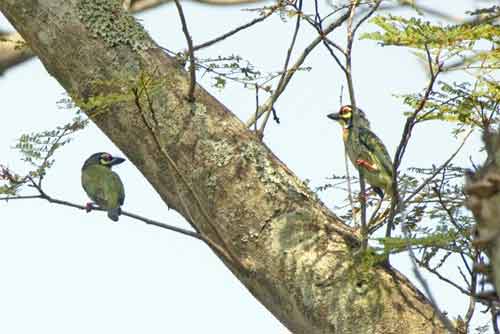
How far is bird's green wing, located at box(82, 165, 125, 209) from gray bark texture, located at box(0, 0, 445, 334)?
1860 millimetres

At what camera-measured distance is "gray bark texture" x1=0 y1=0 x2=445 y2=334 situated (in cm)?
298

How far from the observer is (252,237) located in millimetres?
3104

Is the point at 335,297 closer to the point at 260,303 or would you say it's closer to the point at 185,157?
the point at 260,303

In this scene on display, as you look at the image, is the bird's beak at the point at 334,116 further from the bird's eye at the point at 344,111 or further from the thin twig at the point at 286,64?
the thin twig at the point at 286,64

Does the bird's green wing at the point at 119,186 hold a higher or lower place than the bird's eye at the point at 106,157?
lower

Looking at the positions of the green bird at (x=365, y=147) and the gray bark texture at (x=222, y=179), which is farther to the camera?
the green bird at (x=365, y=147)

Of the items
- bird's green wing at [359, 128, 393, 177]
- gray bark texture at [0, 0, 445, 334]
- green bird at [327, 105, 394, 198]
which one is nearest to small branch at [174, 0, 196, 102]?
gray bark texture at [0, 0, 445, 334]

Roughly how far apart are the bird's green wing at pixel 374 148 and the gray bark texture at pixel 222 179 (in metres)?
2.70

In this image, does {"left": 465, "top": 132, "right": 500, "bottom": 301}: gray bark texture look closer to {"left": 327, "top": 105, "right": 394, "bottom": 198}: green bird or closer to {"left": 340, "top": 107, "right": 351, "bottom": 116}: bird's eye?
{"left": 327, "top": 105, "right": 394, "bottom": 198}: green bird

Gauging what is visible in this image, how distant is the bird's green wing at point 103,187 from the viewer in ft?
17.5

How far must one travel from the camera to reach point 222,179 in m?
3.19

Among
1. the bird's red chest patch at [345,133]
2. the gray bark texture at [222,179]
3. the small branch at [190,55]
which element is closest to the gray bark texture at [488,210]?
the gray bark texture at [222,179]

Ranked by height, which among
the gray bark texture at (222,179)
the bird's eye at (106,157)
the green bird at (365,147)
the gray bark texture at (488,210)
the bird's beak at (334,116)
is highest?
the bird's beak at (334,116)

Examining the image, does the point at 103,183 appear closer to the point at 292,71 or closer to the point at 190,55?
Answer: the point at 292,71
